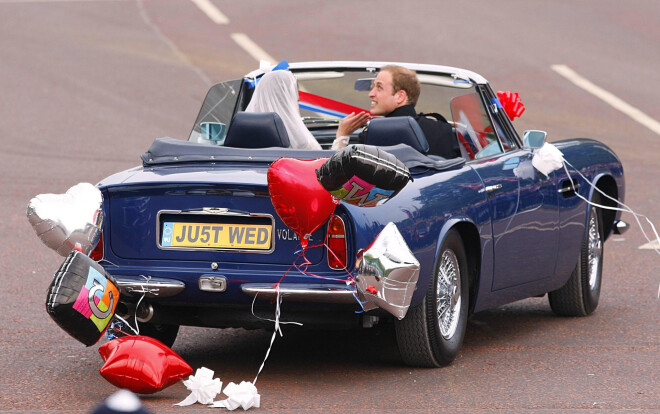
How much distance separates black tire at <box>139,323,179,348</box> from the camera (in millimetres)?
7191

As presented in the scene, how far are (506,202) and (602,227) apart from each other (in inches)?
72.4

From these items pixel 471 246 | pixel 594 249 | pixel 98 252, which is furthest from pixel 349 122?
pixel 594 249

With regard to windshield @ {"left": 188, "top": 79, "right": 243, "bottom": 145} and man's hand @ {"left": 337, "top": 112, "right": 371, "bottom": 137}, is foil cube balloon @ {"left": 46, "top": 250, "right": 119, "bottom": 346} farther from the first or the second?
windshield @ {"left": 188, "top": 79, "right": 243, "bottom": 145}

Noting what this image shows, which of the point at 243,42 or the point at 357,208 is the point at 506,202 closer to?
the point at 357,208

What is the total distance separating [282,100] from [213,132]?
0.72m

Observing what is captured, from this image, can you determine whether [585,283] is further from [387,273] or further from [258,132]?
[387,273]

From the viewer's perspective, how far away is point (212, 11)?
30.7 m

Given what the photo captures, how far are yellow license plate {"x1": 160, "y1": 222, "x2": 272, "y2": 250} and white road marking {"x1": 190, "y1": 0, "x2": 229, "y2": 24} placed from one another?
23.3 meters

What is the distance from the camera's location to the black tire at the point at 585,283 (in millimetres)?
8555

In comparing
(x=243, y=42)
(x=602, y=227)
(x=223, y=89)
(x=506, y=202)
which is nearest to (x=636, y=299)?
(x=602, y=227)

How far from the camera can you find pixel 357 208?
6148mm

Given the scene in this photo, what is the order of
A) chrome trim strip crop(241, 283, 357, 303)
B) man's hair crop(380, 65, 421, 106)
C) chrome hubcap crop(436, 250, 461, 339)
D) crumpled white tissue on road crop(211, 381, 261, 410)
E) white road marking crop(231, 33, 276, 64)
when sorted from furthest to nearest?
white road marking crop(231, 33, 276, 64)
man's hair crop(380, 65, 421, 106)
chrome hubcap crop(436, 250, 461, 339)
chrome trim strip crop(241, 283, 357, 303)
crumpled white tissue on road crop(211, 381, 261, 410)

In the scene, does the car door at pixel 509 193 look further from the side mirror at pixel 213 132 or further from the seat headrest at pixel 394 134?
the side mirror at pixel 213 132

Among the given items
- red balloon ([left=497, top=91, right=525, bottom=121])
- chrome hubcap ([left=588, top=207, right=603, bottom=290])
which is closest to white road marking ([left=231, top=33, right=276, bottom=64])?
red balloon ([left=497, top=91, right=525, bottom=121])
